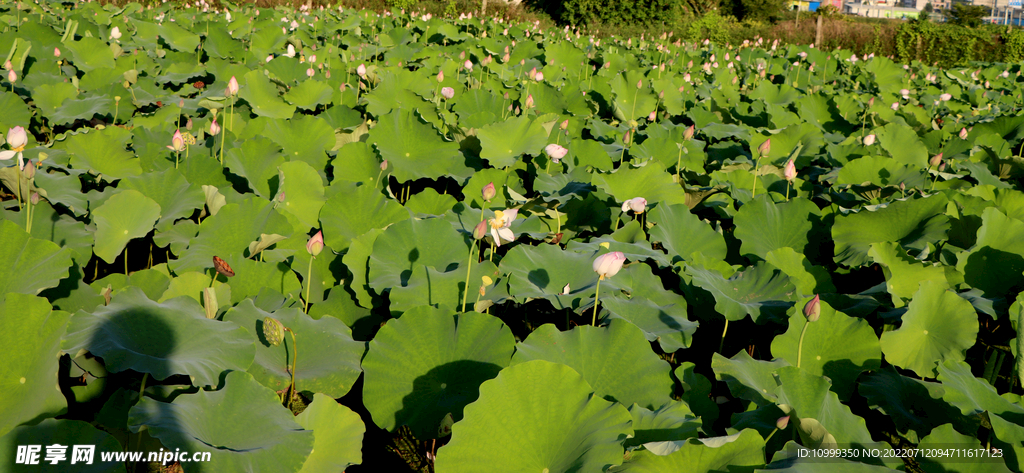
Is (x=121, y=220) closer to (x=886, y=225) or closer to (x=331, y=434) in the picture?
(x=331, y=434)

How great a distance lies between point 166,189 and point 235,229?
0.37 metres

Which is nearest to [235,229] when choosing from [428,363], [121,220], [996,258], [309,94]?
[121,220]

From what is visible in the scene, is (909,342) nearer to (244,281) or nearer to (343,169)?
(244,281)

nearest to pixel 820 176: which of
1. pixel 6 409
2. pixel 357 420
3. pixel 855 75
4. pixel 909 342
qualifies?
pixel 909 342

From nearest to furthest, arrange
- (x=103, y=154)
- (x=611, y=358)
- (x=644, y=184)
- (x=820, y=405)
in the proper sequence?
(x=820, y=405), (x=611, y=358), (x=103, y=154), (x=644, y=184)

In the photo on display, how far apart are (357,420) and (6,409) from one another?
0.66 metres

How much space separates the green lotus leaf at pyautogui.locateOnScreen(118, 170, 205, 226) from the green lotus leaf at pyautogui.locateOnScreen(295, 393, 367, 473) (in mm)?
1136

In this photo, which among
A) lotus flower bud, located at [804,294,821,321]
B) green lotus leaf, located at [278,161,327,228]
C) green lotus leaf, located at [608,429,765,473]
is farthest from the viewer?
green lotus leaf, located at [278,161,327,228]

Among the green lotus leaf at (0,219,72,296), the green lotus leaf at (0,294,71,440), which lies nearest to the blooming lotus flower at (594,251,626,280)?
the green lotus leaf at (0,294,71,440)

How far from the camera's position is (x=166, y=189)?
2.13 meters

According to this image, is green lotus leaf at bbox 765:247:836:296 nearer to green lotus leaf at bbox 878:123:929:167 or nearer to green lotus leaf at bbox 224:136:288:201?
green lotus leaf at bbox 878:123:929:167

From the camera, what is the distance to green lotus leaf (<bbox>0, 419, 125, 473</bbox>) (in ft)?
3.31

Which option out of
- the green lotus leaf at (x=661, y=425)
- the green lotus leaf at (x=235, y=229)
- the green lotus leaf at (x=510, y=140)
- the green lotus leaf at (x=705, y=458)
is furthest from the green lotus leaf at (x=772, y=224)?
the green lotus leaf at (x=235, y=229)

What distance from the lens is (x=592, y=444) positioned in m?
1.15
